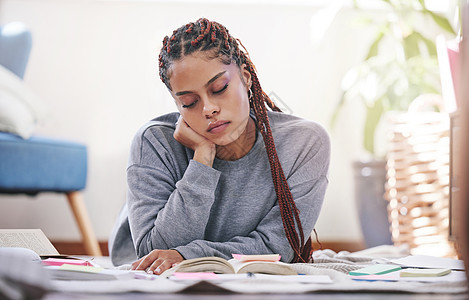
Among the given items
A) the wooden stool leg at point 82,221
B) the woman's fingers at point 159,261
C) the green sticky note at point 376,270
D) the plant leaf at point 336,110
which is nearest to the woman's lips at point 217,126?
the woman's fingers at point 159,261

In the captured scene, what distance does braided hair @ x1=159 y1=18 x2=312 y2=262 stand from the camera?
1.12 m

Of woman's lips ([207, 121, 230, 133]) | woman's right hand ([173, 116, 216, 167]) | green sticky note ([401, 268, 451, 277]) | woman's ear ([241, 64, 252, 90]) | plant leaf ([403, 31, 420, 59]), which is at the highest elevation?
woman's ear ([241, 64, 252, 90])

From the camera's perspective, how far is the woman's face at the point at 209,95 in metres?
1.09

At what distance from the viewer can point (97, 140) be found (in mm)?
2479

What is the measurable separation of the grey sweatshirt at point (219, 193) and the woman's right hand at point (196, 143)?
0.09 feet

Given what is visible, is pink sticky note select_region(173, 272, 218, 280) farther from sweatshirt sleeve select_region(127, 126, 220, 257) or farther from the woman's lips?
the woman's lips

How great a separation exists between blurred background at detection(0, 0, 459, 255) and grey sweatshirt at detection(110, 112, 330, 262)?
121 centimetres

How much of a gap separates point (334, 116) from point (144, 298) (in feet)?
5.82

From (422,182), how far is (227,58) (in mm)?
1089

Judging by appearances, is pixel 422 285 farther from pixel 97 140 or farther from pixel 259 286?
pixel 97 140

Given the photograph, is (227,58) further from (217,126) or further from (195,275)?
(195,275)

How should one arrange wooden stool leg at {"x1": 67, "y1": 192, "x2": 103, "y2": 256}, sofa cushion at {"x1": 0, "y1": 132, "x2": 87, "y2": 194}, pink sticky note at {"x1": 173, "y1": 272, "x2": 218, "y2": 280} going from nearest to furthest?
1. pink sticky note at {"x1": 173, "y1": 272, "x2": 218, "y2": 280}
2. sofa cushion at {"x1": 0, "y1": 132, "x2": 87, "y2": 194}
3. wooden stool leg at {"x1": 67, "y1": 192, "x2": 103, "y2": 256}

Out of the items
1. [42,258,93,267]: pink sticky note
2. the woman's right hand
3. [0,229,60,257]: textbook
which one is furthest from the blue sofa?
[42,258,93,267]: pink sticky note

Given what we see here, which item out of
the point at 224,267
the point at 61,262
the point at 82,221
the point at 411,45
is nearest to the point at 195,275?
the point at 224,267
